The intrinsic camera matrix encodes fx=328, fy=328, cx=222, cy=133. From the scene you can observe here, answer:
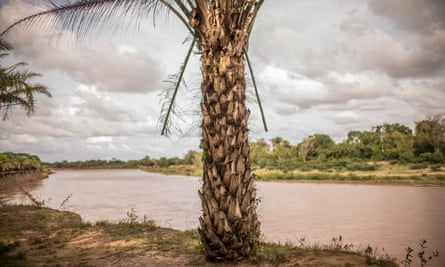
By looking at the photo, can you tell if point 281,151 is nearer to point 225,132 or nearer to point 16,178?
point 16,178

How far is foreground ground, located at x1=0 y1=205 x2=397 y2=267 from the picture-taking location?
452 centimetres

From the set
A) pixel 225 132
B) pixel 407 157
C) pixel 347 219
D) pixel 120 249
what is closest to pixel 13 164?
pixel 347 219

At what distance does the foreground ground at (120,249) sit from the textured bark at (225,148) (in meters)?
0.35

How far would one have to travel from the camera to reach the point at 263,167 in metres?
47.2

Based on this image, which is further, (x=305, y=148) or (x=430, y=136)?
(x=305, y=148)

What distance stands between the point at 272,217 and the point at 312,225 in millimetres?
1810

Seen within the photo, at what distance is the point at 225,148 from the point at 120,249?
2762 mm

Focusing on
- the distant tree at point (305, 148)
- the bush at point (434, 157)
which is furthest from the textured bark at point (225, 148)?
the distant tree at point (305, 148)

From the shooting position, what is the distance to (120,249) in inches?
216

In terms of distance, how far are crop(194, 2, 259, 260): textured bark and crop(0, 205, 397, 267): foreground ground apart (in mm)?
349

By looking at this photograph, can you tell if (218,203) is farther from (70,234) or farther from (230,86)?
(70,234)

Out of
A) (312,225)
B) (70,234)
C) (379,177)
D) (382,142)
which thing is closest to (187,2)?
(70,234)

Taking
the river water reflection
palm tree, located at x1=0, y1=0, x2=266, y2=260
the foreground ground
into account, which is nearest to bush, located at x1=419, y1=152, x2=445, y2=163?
the river water reflection

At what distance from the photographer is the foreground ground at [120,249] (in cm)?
452
